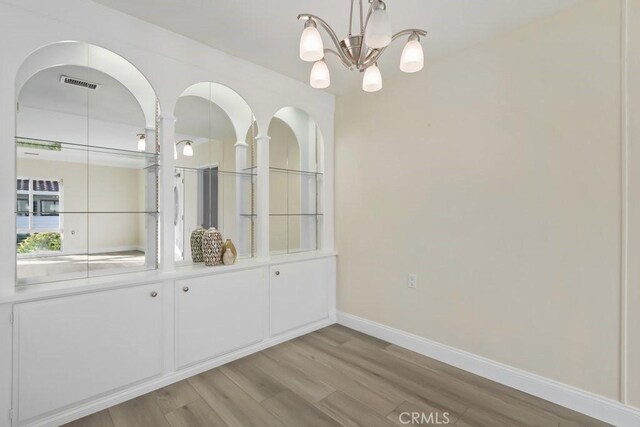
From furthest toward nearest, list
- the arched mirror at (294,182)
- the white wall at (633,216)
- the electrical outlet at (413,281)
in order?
the arched mirror at (294,182) → the electrical outlet at (413,281) → the white wall at (633,216)

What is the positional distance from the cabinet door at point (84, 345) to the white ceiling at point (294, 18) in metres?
1.87

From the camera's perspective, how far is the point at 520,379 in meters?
2.20

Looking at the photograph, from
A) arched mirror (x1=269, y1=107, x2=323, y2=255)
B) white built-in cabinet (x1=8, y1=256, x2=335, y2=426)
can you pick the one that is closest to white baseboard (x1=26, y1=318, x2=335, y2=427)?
white built-in cabinet (x1=8, y1=256, x2=335, y2=426)

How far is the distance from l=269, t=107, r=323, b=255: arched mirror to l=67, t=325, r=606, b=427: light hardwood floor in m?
1.20

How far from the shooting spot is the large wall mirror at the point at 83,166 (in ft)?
6.10

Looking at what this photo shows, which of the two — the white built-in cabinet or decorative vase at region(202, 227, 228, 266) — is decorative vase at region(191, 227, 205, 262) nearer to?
decorative vase at region(202, 227, 228, 266)

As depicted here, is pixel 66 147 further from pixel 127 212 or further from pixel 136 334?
pixel 136 334

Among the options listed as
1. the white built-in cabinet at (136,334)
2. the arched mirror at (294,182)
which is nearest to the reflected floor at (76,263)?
the white built-in cabinet at (136,334)

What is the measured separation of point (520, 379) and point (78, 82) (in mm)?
3604

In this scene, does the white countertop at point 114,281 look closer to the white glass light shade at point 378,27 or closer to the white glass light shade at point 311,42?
the white glass light shade at point 311,42

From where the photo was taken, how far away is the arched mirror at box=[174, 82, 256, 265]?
8.16 feet

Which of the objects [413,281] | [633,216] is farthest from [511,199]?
[413,281]

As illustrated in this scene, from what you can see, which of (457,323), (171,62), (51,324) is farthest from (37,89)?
(457,323)

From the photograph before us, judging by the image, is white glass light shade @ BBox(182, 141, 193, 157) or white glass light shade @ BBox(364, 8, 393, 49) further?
white glass light shade @ BBox(182, 141, 193, 157)
